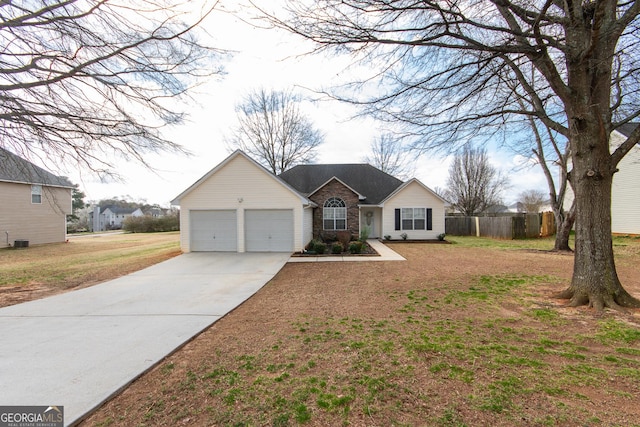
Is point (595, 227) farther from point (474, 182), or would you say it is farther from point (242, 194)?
point (474, 182)

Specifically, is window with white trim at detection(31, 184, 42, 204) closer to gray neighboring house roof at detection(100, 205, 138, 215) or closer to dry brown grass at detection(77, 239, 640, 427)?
dry brown grass at detection(77, 239, 640, 427)

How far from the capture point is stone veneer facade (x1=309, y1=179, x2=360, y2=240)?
1841 cm

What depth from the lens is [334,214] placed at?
18641mm

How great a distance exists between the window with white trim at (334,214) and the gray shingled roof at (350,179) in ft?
7.62

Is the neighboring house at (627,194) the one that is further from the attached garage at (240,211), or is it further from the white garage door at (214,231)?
the white garage door at (214,231)

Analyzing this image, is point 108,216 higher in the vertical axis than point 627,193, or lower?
lower

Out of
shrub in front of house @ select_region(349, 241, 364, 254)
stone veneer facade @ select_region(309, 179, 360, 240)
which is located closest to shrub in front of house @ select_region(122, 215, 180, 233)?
stone veneer facade @ select_region(309, 179, 360, 240)

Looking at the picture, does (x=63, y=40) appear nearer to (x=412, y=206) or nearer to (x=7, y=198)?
(x=412, y=206)

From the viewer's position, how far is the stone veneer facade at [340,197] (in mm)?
18406

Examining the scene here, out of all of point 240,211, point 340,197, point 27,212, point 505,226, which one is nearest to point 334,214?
point 340,197

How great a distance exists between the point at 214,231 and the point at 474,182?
25522 millimetres

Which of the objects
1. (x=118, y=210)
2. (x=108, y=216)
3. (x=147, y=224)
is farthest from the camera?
(x=118, y=210)

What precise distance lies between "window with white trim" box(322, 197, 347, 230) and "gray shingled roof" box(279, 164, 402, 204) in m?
2.32

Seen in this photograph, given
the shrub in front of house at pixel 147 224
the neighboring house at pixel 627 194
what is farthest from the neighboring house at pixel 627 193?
the shrub in front of house at pixel 147 224
